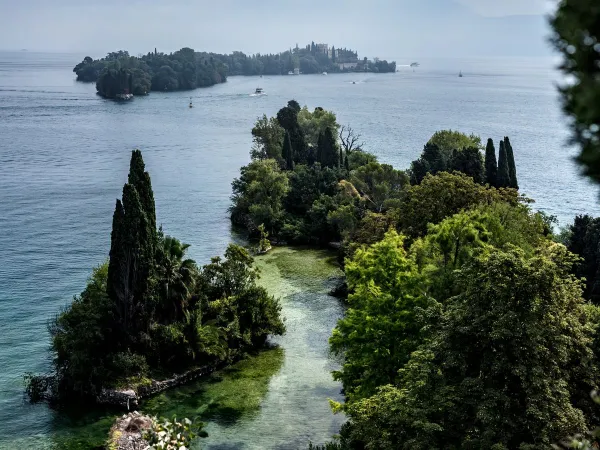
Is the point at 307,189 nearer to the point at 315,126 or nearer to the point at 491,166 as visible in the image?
the point at 491,166

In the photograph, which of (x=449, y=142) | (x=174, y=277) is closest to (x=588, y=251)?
(x=174, y=277)

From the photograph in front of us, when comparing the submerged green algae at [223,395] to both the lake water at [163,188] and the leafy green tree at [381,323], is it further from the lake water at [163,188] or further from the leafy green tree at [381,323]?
the leafy green tree at [381,323]

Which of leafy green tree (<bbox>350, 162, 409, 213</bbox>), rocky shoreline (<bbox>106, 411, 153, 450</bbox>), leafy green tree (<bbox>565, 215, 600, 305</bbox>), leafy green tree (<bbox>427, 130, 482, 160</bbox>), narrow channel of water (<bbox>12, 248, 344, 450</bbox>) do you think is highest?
leafy green tree (<bbox>427, 130, 482, 160</bbox>)

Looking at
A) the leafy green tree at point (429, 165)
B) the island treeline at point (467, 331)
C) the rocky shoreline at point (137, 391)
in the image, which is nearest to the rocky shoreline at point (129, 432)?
the rocky shoreline at point (137, 391)

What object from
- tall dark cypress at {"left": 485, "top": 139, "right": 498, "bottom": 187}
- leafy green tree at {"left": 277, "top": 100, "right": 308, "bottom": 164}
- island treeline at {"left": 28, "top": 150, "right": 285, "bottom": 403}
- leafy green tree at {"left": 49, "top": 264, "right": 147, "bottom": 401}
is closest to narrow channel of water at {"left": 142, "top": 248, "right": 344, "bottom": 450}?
island treeline at {"left": 28, "top": 150, "right": 285, "bottom": 403}

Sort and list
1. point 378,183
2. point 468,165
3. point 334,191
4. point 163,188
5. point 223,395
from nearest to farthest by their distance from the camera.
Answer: point 223,395, point 378,183, point 468,165, point 334,191, point 163,188

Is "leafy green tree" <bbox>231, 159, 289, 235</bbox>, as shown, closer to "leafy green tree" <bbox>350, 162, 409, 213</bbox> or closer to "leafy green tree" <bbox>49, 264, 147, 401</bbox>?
"leafy green tree" <bbox>350, 162, 409, 213</bbox>
